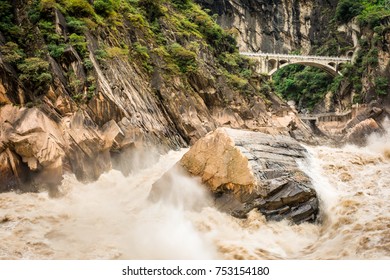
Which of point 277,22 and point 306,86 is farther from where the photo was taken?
point 277,22

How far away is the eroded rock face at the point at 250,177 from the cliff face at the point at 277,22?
58151 mm

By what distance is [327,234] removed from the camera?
10781 mm

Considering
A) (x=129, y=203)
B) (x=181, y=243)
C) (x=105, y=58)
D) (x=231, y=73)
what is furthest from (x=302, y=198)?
(x=231, y=73)

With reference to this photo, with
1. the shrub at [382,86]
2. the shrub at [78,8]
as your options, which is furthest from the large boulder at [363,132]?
the shrub at [78,8]

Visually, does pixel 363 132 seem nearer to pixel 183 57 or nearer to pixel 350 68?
pixel 350 68

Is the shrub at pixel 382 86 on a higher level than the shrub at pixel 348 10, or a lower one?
lower

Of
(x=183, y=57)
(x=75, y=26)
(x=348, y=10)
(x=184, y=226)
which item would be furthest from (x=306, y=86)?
(x=184, y=226)

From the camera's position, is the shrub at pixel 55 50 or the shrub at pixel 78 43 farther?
the shrub at pixel 78 43

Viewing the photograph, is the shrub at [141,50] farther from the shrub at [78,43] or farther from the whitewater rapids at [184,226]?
the whitewater rapids at [184,226]

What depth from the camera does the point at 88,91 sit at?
17.6 m

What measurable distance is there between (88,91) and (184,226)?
30.3 ft

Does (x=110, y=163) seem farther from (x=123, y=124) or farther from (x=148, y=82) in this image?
(x=148, y=82)

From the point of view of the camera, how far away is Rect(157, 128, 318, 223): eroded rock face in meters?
11.7

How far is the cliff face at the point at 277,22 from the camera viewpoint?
67.8 metres
